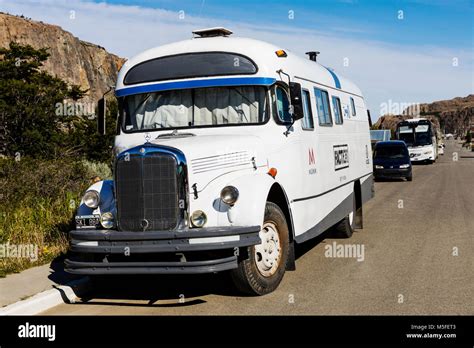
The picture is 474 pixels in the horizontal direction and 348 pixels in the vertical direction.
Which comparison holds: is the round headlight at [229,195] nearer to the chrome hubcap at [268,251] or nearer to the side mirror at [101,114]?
the chrome hubcap at [268,251]

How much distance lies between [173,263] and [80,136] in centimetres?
2683

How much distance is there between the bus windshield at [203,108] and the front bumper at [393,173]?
19613 millimetres

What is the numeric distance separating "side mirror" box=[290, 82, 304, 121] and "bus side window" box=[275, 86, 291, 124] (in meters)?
0.14

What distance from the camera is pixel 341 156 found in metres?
10.6

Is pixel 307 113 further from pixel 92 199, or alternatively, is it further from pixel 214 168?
pixel 92 199

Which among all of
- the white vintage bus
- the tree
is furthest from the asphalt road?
the tree

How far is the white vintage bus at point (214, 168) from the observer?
6473 mm

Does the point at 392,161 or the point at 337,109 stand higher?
the point at 337,109

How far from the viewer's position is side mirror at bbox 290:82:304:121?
768cm

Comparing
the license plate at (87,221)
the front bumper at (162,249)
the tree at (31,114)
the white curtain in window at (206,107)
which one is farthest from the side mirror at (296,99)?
the tree at (31,114)

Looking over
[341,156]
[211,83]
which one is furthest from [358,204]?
[211,83]

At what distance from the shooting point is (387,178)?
2758 cm

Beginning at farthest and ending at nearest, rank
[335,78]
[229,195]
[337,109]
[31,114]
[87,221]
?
[31,114] < [335,78] < [337,109] < [87,221] < [229,195]

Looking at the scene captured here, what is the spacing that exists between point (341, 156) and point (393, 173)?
1662 centimetres
